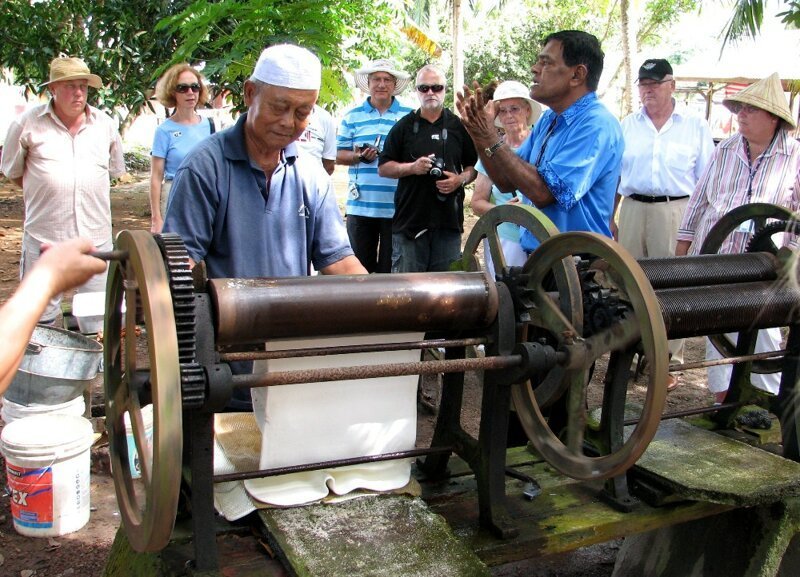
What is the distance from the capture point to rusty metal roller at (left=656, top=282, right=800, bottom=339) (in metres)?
2.55

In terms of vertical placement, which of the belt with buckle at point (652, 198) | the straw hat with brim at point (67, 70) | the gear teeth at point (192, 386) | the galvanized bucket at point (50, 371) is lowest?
the galvanized bucket at point (50, 371)

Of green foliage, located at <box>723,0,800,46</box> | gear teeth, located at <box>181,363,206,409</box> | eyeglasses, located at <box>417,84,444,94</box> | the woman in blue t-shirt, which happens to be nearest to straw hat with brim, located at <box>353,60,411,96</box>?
eyeglasses, located at <box>417,84,444,94</box>

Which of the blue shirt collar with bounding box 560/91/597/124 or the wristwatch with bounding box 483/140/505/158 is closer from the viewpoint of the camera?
the wristwatch with bounding box 483/140/505/158

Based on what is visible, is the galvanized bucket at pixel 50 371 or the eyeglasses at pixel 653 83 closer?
the galvanized bucket at pixel 50 371

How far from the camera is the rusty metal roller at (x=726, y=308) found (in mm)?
2547

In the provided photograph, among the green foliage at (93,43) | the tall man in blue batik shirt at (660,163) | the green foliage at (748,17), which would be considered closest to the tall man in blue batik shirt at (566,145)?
the tall man in blue batik shirt at (660,163)

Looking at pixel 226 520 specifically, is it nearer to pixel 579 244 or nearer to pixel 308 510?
pixel 308 510

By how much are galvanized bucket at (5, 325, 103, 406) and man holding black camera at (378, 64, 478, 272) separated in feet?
7.46

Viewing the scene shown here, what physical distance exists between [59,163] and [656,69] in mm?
4034

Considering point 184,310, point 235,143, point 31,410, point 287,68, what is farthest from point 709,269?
point 31,410

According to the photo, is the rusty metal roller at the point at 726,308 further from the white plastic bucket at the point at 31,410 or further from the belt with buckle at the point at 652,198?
the white plastic bucket at the point at 31,410

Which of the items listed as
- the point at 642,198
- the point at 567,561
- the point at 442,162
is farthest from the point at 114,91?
the point at 567,561

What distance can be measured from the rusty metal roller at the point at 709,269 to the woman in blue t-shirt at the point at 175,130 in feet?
12.6

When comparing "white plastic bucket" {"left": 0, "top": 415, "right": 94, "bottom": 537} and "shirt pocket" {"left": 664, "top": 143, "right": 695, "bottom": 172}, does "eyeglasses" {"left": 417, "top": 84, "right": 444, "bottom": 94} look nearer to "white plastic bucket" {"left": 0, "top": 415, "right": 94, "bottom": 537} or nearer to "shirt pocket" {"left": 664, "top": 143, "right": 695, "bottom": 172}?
"shirt pocket" {"left": 664, "top": 143, "right": 695, "bottom": 172}
